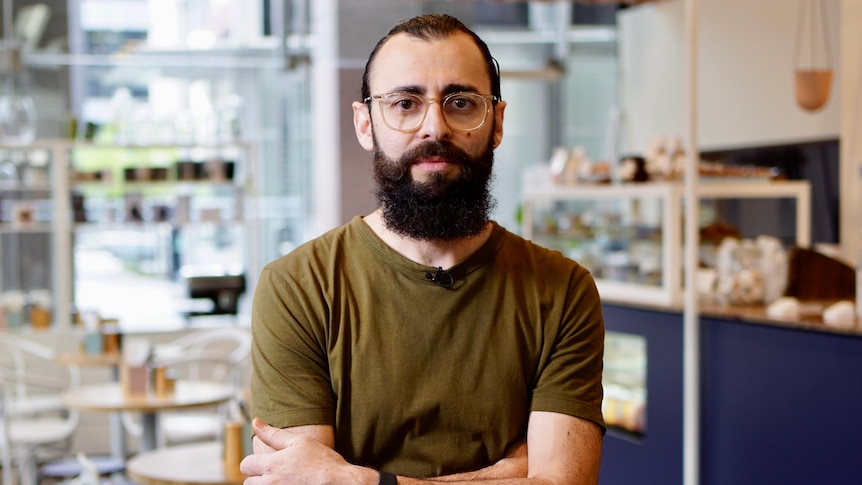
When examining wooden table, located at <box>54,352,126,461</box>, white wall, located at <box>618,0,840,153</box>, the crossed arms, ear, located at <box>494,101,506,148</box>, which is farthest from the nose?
wooden table, located at <box>54,352,126,461</box>

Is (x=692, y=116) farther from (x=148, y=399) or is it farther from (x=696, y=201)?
(x=148, y=399)

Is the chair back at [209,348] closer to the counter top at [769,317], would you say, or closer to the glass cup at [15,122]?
the glass cup at [15,122]

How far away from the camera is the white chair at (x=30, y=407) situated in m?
5.82

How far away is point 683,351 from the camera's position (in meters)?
4.23

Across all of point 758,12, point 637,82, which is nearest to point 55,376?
point 637,82

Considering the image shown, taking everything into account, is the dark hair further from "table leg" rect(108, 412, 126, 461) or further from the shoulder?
"table leg" rect(108, 412, 126, 461)

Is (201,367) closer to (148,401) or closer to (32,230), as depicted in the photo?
(32,230)

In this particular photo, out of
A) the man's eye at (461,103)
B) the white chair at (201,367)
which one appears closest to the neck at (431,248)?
the man's eye at (461,103)

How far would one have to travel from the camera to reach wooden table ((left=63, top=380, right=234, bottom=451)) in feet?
16.7

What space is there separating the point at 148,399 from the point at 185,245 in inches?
146

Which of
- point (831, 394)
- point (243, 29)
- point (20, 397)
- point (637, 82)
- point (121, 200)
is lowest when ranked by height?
point (20, 397)

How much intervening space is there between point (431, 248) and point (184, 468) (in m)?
2.23

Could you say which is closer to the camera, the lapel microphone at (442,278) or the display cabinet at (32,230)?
the lapel microphone at (442,278)

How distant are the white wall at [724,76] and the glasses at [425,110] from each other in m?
4.29
